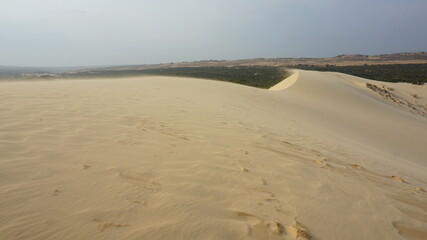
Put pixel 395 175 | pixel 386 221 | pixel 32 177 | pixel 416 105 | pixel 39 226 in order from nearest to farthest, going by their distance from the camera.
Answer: pixel 39 226, pixel 32 177, pixel 386 221, pixel 395 175, pixel 416 105

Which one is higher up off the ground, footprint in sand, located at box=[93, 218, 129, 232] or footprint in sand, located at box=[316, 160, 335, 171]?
footprint in sand, located at box=[93, 218, 129, 232]

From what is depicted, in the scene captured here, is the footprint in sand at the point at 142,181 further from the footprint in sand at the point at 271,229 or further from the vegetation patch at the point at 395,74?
the vegetation patch at the point at 395,74

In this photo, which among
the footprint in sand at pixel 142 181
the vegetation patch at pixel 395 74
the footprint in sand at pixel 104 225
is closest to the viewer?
the footprint in sand at pixel 104 225

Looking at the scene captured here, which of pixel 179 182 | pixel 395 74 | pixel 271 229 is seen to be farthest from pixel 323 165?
pixel 395 74

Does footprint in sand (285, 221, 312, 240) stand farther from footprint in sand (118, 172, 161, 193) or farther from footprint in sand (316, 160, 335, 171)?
footprint in sand (316, 160, 335, 171)

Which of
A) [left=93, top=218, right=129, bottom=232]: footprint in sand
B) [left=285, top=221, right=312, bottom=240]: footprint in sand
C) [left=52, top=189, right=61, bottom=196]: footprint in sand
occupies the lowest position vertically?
[left=285, top=221, right=312, bottom=240]: footprint in sand

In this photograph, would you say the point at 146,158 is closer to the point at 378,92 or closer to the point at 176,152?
the point at 176,152

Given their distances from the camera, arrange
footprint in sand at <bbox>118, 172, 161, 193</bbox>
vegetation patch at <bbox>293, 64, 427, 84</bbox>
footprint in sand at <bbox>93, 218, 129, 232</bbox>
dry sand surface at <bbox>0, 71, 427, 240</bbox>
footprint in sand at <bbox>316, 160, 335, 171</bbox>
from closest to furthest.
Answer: footprint in sand at <bbox>93, 218, 129, 232</bbox>
dry sand surface at <bbox>0, 71, 427, 240</bbox>
footprint in sand at <bbox>118, 172, 161, 193</bbox>
footprint in sand at <bbox>316, 160, 335, 171</bbox>
vegetation patch at <bbox>293, 64, 427, 84</bbox>

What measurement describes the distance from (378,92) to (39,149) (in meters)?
23.1

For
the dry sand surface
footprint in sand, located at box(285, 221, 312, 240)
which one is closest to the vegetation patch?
the dry sand surface

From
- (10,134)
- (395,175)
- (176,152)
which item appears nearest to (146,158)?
(176,152)

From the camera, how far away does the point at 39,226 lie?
71.7 inches


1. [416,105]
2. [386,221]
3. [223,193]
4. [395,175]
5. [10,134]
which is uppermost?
[10,134]

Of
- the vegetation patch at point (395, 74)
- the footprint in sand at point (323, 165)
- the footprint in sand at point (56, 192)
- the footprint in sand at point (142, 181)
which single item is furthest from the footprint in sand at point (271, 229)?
the vegetation patch at point (395, 74)
